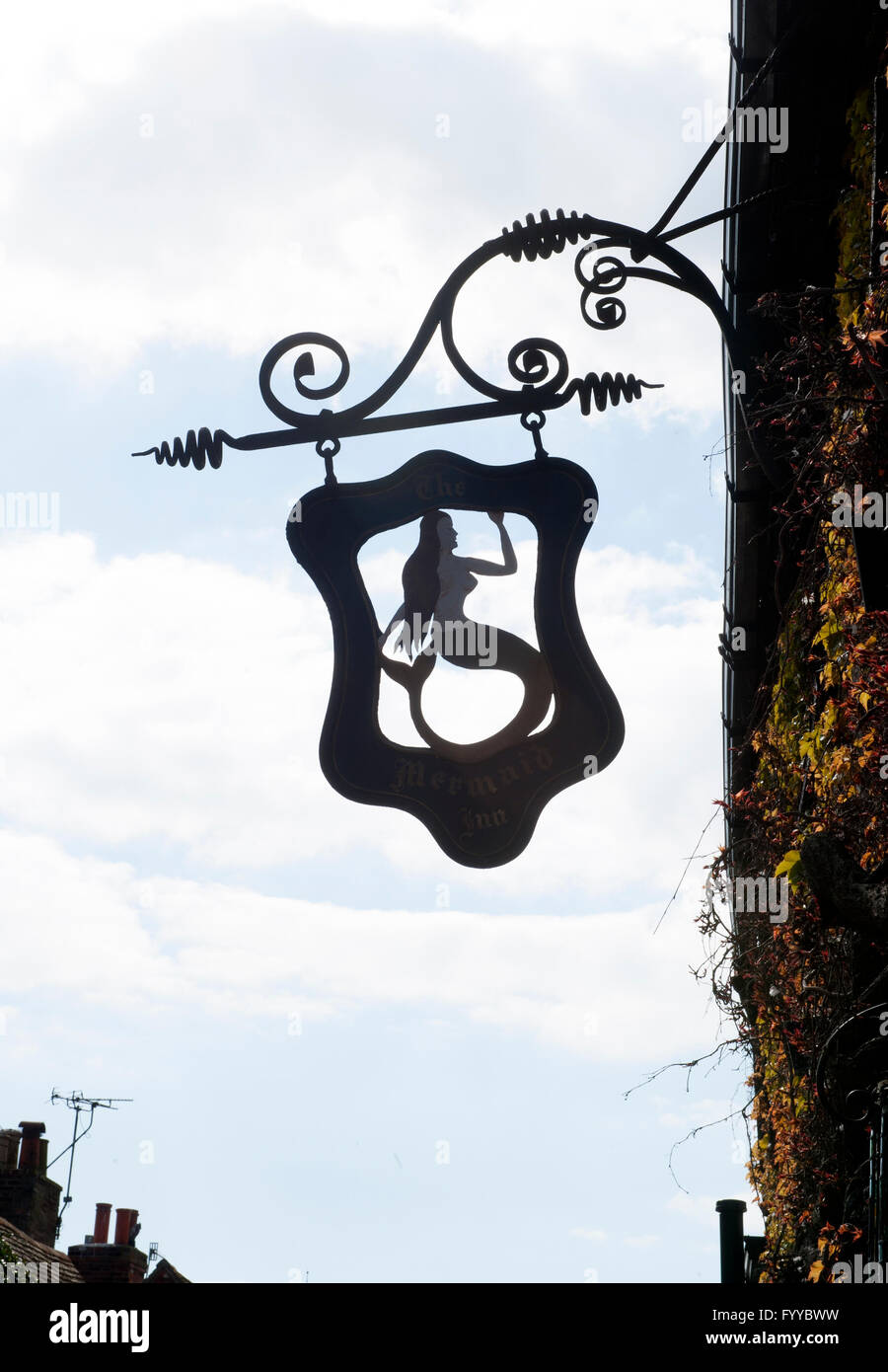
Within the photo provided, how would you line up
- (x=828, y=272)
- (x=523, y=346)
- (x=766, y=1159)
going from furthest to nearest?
(x=766, y=1159)
(x=828, y=272)
(x=523, y=346)

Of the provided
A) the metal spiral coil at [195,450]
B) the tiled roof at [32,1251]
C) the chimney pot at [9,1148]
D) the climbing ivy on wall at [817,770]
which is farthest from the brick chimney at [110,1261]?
the metal spiral coil at [195,450]

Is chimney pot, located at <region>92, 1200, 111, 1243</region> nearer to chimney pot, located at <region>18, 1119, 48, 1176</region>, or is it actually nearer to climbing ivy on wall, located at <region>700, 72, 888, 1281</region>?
chimney pot, located at <region>18, 1119, 48, 1176</region>

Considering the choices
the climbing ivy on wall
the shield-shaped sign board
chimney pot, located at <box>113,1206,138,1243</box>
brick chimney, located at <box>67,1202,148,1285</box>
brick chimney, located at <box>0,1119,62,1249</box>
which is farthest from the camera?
chimney pot, located at <box>113,1206,138,1243</box>

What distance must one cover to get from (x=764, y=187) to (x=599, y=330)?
5.38 feet

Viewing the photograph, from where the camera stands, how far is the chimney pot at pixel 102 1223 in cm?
2047

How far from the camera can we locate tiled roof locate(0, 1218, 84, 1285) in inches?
526

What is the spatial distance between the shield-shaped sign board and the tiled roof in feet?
28.7

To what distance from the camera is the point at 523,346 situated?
468cm

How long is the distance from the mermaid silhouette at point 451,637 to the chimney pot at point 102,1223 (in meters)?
18.4

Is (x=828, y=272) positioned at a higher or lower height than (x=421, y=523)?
higher

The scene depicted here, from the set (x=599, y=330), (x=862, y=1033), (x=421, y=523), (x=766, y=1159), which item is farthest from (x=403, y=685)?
(x=766, y=1159)

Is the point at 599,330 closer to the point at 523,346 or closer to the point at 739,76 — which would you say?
the point at 523,346

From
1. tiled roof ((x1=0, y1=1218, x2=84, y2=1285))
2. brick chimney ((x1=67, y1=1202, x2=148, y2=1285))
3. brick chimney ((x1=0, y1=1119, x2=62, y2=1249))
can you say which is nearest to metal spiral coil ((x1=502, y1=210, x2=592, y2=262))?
tiled roof ((x1=0, y1=1218, x2=84, y2=1285))

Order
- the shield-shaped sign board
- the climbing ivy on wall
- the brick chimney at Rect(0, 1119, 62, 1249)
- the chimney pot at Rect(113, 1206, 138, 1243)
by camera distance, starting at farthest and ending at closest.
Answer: the chimney pot at Rect(113, 1206, 138, 1243)
the brick chimney at Rect(0, 1119, 62, 1249)
the climbing ivy on wall
the shield-shaped sign board
